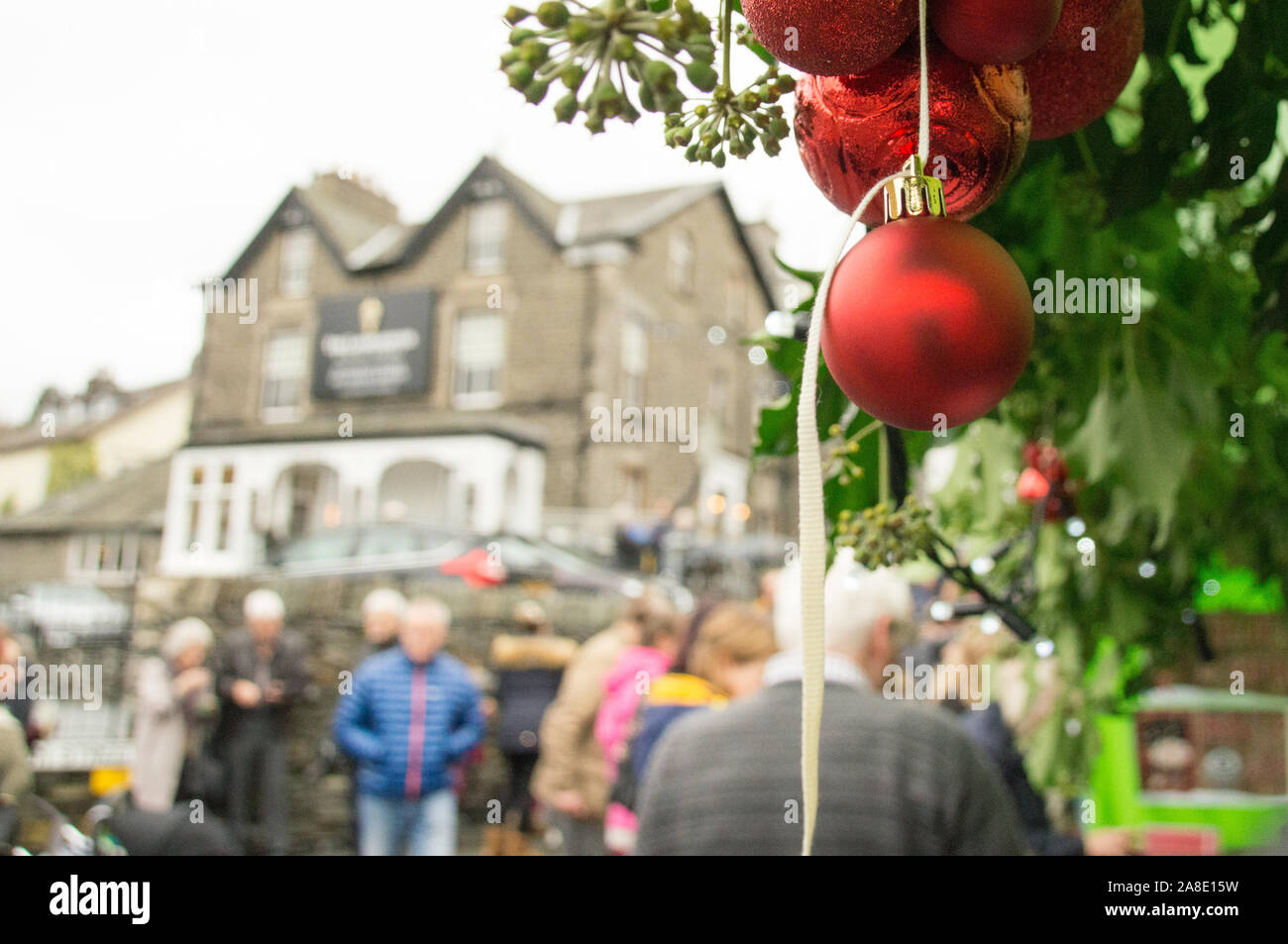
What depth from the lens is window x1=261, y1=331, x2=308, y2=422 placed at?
64.6ft

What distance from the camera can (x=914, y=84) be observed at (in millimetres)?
554

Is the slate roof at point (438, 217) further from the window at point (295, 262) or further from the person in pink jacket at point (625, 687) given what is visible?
the person in pink jacket at point (625, 687)

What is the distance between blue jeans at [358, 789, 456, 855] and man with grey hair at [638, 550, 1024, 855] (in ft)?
10.1

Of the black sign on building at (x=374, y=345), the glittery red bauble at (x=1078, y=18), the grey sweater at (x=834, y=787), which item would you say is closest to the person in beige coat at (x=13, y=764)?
the grey sweater at (x=834, y=787)

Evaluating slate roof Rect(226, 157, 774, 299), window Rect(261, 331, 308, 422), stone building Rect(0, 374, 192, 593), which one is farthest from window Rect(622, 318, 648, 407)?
stone building Rect(0, 374, 192, 593)

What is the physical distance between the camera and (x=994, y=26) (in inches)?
Answer: 19.9

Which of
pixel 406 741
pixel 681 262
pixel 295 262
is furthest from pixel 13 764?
pixel 295 262

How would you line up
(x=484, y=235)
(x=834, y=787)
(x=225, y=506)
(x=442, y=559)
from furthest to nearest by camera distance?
(x=484, y=235) < (x=225, y=506) < (x=442, y=559) < (x=834, y=787)

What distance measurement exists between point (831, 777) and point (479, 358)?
57.0 feet

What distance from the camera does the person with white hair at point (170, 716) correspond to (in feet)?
18.3

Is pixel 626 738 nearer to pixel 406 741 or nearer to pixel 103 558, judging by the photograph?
pixel 406 741

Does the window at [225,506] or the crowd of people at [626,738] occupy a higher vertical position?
the window at [225,506]

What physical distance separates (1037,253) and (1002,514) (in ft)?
2.71

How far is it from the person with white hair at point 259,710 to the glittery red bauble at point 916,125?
19.4 feet
